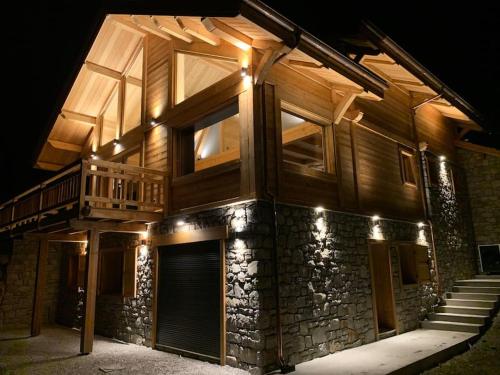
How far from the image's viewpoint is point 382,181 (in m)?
9.97

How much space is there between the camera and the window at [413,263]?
10.2 metres

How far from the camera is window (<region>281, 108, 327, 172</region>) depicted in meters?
8.97

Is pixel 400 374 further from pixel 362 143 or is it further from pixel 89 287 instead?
pixel 89 287

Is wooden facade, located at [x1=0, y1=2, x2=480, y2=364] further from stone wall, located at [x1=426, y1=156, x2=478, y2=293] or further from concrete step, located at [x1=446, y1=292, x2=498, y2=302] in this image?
concrete step, located at [x1=446, y1=292, x2=498, y2=302]

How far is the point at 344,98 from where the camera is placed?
8.45m

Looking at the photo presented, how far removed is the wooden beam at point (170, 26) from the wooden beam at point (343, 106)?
374 cm

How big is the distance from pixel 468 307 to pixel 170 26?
10683 millimetres

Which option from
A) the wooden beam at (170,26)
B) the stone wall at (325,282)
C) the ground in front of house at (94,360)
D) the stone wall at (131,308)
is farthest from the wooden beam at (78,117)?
the stone wall at (325,282)

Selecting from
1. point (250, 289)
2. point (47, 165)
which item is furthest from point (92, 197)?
point (47, 165)

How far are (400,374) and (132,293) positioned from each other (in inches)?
244

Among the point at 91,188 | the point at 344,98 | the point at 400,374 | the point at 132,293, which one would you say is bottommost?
the point at 400,374

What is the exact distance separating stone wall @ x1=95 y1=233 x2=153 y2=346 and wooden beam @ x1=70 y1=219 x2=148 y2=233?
551mm

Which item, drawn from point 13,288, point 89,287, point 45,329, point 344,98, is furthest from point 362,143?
point 13,288

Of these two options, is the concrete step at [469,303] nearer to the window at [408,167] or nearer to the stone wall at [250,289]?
the window at [408,167]
